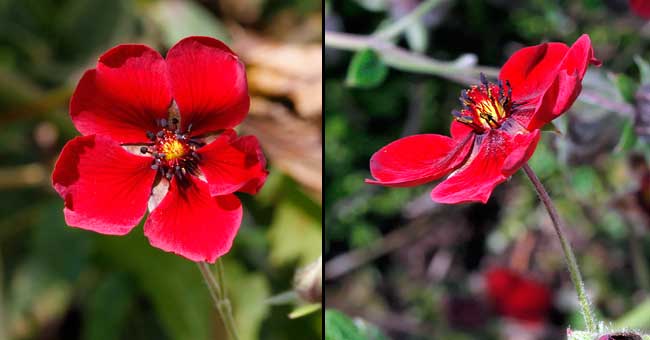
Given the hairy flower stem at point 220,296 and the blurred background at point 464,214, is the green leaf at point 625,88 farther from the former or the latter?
the hairy flower stem at point 220,296

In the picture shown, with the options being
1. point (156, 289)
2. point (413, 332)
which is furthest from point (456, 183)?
point (413, 332)

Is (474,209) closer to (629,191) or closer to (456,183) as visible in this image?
(629,191)

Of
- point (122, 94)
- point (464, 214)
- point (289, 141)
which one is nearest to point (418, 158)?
point (122, 94)

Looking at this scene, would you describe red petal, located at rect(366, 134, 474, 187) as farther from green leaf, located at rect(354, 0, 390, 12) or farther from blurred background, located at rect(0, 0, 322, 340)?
green leaf, located at rect(354, 0, 390, 12)

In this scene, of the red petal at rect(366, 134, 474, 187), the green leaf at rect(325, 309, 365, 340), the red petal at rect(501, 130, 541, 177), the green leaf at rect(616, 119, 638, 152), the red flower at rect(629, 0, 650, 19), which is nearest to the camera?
the red petal at rect(501, 130, 541, 177)

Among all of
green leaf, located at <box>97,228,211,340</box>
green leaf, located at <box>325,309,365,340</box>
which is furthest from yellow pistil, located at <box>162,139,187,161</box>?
green leaf, located at <box>97,228,211,340</box>

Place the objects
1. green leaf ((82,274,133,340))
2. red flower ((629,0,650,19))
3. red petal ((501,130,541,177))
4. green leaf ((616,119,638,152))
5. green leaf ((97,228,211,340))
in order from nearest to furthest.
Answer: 1. red petal ((501,130,541,177))
2. green leaf ((616,119,638,152))
3. red flower ((629,0,650,19))
4. green leaf ((97,228,211,340))
5. green leaf ((82,274,133,340))

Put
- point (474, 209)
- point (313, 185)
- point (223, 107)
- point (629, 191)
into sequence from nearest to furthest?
point (223, 107) → point (313, 185) → point (629, 191) → point (474, 209)
